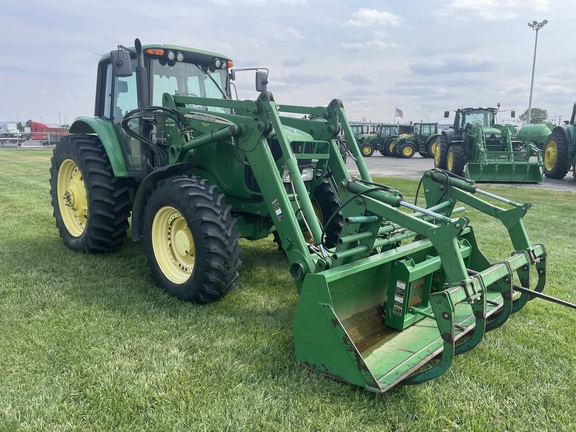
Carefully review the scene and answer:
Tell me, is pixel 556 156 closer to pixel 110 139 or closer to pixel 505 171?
pixel 505 171

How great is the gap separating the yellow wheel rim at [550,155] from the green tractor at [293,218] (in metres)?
13.4

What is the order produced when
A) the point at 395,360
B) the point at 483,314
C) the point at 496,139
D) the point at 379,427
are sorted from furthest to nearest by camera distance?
the point at 496,139, the point at 395,360, the point at 483,314, the point at 379,427

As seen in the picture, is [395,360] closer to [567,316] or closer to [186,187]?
[567,316]

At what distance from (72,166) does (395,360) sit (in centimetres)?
484

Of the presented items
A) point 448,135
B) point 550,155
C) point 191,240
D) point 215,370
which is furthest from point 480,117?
point 215,370

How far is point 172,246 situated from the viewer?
438 centimetres

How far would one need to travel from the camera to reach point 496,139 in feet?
51.4

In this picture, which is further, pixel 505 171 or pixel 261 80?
pixel 505 171

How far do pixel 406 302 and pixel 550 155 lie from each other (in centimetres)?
1546

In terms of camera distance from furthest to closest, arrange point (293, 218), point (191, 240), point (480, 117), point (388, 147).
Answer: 1. point (388, 147)
2. point (480, 117)
3. point (191, 240)
4. point (293, 218)

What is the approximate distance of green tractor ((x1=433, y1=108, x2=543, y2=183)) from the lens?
547 inches

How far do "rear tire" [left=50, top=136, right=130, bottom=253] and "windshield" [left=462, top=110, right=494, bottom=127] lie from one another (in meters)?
15.9

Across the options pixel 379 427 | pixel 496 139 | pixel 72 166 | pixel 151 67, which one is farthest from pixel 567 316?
pixel 496 139

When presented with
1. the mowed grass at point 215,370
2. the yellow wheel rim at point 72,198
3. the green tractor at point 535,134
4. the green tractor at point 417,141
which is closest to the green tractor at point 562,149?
the green tractor at point 535,134
